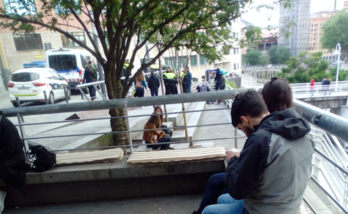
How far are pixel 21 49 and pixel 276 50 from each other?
84.2 metres

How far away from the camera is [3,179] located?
2766mm

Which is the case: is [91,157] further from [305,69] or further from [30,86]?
[305,69]

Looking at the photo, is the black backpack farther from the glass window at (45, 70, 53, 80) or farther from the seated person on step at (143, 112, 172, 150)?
the glass window at (45, 70, 53, 80)

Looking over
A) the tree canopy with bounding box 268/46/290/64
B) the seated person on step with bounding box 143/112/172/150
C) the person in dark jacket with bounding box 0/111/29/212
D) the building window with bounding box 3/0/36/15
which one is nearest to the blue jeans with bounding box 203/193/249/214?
the person in dark jacket with bounding box 0/111/29/212

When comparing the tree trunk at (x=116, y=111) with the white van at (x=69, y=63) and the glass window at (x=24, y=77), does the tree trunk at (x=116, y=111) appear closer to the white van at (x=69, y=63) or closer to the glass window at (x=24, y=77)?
the glass window at (x=24, y=77)

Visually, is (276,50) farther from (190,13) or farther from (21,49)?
(190,13)

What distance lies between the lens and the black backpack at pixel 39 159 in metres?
2.94

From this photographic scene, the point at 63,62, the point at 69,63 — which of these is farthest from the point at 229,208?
the point at 63,62

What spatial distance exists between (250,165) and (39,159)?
281 cm

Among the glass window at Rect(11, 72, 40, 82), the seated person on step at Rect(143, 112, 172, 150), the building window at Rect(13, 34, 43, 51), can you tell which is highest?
the building window at Rect(13, 34, 43, 51)

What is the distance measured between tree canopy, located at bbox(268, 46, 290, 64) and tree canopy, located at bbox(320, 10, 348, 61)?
27.1 metres

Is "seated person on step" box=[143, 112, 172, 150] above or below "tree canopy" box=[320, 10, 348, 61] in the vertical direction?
below

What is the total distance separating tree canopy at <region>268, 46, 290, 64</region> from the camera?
82.5m

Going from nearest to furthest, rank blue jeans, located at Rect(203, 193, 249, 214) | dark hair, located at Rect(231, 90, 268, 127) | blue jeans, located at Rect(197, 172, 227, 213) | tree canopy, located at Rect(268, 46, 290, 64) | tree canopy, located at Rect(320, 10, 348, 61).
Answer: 1. dark hair, located at Rect(231, 90, 268, 127)
2. blue jeans, located at Rect(203, 193, 249, 214)
3. blue jeans, located at Rect(197, 172, 227, 213)
4. tree canopy, located at Rect(320, 10, 348, 61)
5. tree canopy, located at Rect(268, 46, 290, 64)
